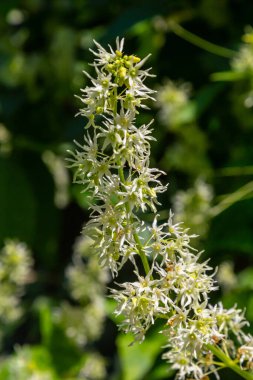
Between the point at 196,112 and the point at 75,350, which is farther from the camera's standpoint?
the point at 75,350

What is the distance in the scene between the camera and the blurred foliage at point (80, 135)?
1.29 meters

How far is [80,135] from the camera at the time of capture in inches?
57.3

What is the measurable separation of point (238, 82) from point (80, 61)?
0.41 metres

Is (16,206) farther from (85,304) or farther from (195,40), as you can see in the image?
(195,40)

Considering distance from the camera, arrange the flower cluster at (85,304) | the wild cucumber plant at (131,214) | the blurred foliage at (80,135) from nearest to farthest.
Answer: the wild cucumber plant at (131,214)
the blurred foliage at (80,135)
the flower cluster at (85,304)

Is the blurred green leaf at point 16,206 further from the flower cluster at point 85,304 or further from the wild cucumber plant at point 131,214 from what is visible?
the wild cucumber plant at point 131,214

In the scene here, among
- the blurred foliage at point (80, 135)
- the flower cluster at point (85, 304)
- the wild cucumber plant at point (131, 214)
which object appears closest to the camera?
the wild cucumber plant at point (131, 214)

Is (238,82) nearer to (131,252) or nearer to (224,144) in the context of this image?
(224,144)

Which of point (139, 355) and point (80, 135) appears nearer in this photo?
point (139, 355)

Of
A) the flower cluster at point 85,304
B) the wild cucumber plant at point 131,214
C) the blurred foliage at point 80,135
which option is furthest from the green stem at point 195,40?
the wild cucumber plant at point 131,214

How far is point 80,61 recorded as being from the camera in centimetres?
165

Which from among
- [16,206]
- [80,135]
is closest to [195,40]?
[80,135]

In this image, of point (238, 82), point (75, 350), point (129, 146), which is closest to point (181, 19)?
point (238, 82)

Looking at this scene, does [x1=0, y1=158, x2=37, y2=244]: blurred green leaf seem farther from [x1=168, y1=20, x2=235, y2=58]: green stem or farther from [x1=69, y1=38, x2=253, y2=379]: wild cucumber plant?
[x1=69, y1=38, x2=253, y2=379]: wild cucumber plant
